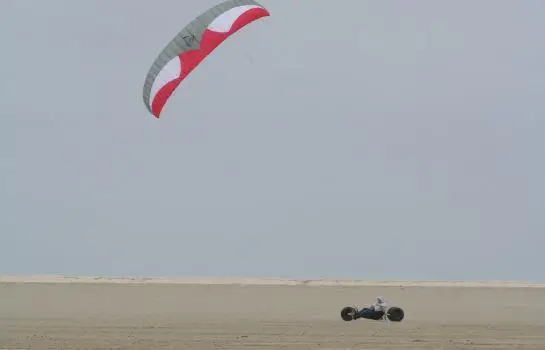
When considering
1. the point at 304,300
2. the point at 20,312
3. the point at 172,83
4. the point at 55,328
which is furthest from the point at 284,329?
the point at 172,83

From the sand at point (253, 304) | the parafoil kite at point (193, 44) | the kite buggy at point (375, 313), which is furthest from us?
the sand at point (253, 304)

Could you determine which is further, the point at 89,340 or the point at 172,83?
the point at 89,340

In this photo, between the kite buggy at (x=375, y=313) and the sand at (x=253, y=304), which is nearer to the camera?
the kite buggy at (x=375, y=313)

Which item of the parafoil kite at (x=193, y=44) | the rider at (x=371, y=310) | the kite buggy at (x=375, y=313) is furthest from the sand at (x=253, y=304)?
the parafoil kite at (x=193, y=44)

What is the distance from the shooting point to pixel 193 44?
7746mm

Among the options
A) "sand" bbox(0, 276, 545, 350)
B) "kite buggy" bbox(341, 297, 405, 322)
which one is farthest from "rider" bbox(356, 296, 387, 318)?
"sand" bbox(0, 276, 545, 350)

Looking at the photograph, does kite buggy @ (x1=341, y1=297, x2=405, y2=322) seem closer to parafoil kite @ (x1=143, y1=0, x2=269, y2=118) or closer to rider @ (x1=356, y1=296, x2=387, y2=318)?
rider @ (x1=356, y1=296, x2=387, y2=318)

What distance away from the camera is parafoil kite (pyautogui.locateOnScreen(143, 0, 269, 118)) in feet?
25.3

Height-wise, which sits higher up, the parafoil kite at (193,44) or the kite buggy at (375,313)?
the parafoil kite at (193,44)

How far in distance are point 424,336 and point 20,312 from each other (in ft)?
30.7

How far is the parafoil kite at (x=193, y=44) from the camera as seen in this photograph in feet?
25.3

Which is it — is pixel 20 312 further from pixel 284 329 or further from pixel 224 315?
pixel 284 329

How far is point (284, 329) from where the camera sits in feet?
53.6

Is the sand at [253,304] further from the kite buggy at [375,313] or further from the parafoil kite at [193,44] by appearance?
the parafoil kite at [193,44]
